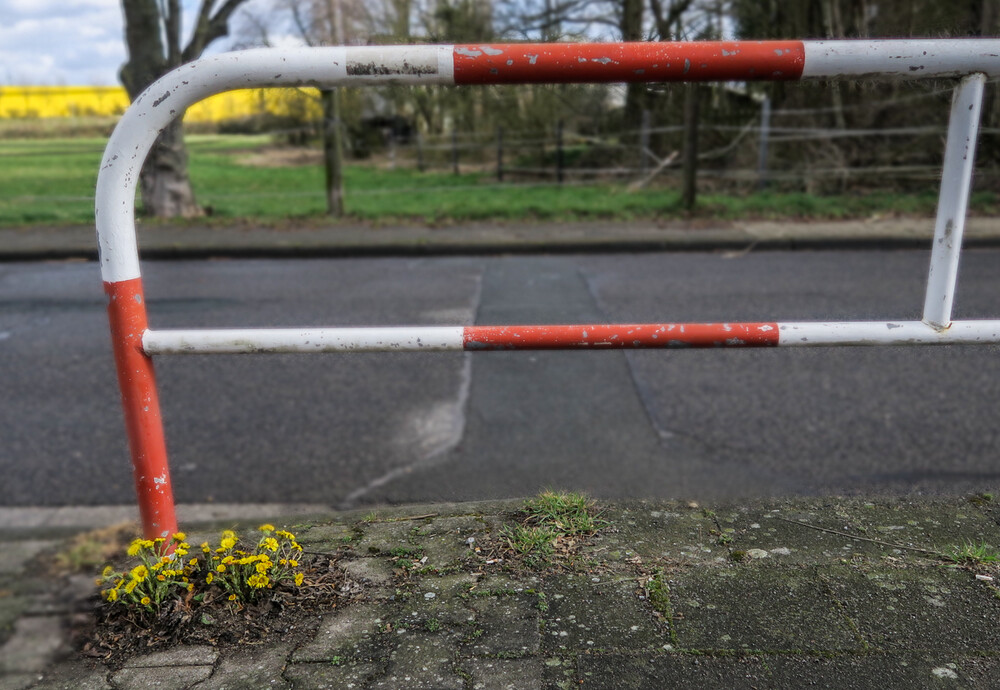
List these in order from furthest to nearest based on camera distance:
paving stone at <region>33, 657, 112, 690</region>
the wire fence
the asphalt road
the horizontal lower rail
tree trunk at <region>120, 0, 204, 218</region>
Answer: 1. the wire fence
2. tree trunk at <region>120, 0, 204, 218</region>
3. the asphalt road
4. the horizontal lower rail
5. paving stone at <region>33, 657, 112, 690</region>

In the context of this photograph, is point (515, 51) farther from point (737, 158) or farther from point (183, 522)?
point (737, 158)

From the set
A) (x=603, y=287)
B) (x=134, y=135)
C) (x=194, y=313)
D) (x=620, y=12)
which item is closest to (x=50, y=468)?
(x=134, y=135)

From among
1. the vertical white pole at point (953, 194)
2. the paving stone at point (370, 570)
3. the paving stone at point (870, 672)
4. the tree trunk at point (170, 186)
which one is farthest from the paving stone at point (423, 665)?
the tree trunk at point (170, 186)

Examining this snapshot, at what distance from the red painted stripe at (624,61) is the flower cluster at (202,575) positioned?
110cm

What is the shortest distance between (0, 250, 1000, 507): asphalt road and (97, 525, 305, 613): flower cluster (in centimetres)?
114

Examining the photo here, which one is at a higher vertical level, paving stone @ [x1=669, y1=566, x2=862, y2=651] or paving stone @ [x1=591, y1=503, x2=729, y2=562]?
paving stone @ [x1=669, y1=566, x2=862, y2=651]

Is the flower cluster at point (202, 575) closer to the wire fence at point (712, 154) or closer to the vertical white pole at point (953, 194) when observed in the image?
the vertical white pole at point (953, 194)

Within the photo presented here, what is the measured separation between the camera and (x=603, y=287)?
7.32 meters

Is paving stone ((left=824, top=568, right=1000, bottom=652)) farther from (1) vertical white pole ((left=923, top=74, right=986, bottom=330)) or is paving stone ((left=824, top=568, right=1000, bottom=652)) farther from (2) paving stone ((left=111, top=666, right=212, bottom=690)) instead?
(2) paving stone ((left=111, top=666, right=212, bottom=690))

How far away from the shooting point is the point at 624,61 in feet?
5.52

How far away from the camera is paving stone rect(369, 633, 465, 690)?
158cm

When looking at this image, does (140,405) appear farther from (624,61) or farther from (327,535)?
(624,61)

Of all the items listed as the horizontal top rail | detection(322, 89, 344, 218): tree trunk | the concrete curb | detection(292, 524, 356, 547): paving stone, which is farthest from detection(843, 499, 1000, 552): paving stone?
detection(322, 89, 344, 218): tree trunk

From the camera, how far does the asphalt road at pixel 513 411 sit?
11.4 feet
